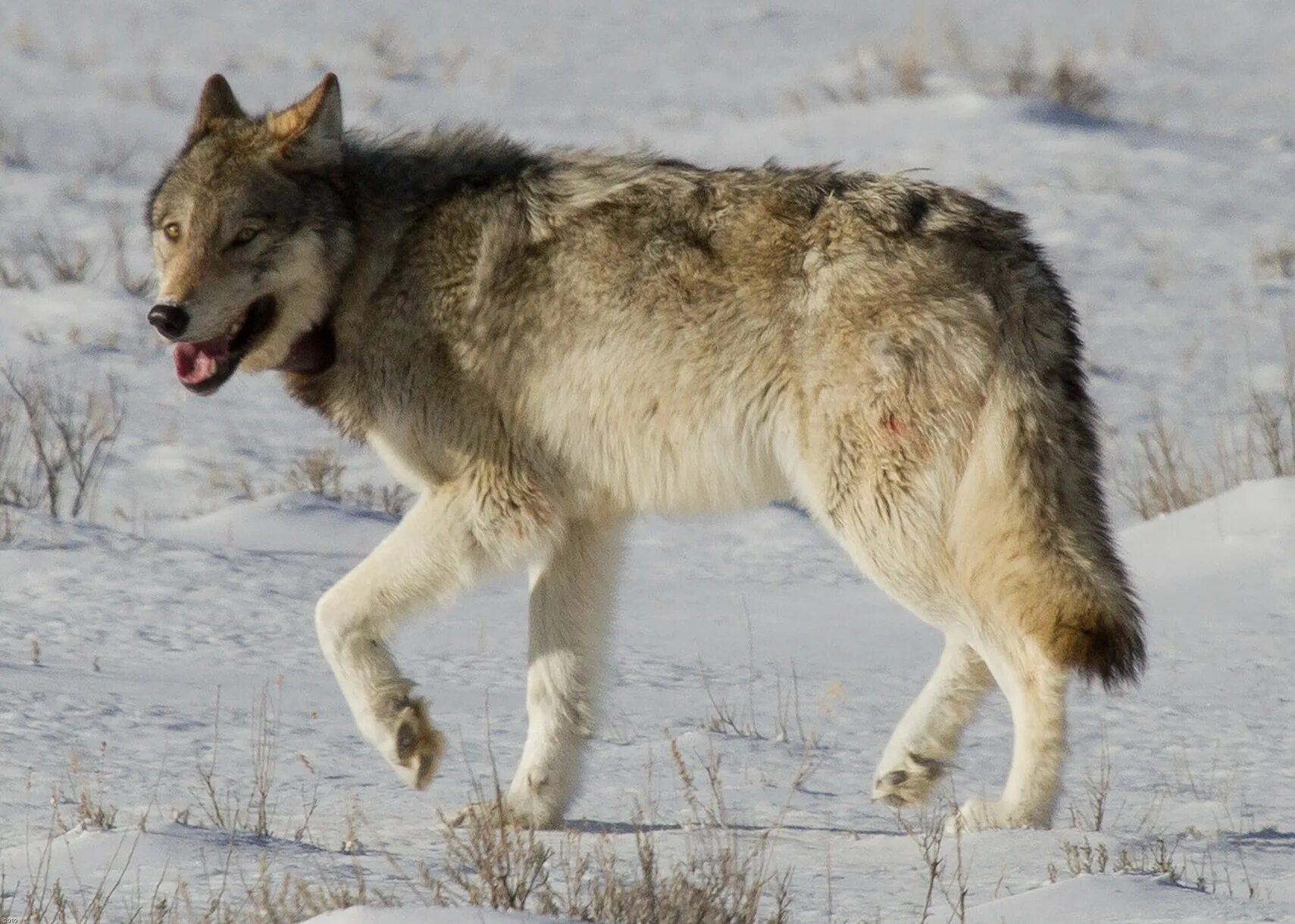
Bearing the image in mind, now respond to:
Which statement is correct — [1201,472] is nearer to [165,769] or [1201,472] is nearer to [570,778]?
[570,778]

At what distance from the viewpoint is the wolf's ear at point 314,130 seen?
5.33 meters

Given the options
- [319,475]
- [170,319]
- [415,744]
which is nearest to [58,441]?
[319,475]

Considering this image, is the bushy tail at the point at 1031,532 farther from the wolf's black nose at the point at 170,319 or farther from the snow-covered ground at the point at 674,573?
the wolf's black nose at the point at 170,319

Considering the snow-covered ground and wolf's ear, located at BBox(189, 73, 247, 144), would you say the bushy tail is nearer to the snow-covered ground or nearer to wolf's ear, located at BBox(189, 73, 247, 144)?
the snow-covered ground

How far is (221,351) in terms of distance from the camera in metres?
5.18

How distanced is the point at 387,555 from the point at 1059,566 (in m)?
1.73

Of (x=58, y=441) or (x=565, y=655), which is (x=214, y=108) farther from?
(x=58, y=441)

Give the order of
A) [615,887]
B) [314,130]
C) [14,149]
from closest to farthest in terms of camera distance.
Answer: [615,887] → [314,130] → [14,149]

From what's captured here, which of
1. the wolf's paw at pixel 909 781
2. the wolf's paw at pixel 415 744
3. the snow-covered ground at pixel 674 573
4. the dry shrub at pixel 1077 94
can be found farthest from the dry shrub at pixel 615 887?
the dry shrub at pixel 1077 94

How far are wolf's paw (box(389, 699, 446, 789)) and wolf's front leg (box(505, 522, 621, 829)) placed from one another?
304 millimetres

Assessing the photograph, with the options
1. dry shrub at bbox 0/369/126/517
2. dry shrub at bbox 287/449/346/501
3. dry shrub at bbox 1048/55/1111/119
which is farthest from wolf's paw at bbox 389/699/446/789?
dry shrub at bbox 1048/55/1111/119

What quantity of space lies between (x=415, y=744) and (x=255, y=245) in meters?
1.47

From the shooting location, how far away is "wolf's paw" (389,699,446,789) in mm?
4664

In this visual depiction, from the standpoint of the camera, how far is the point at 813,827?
4770mm
